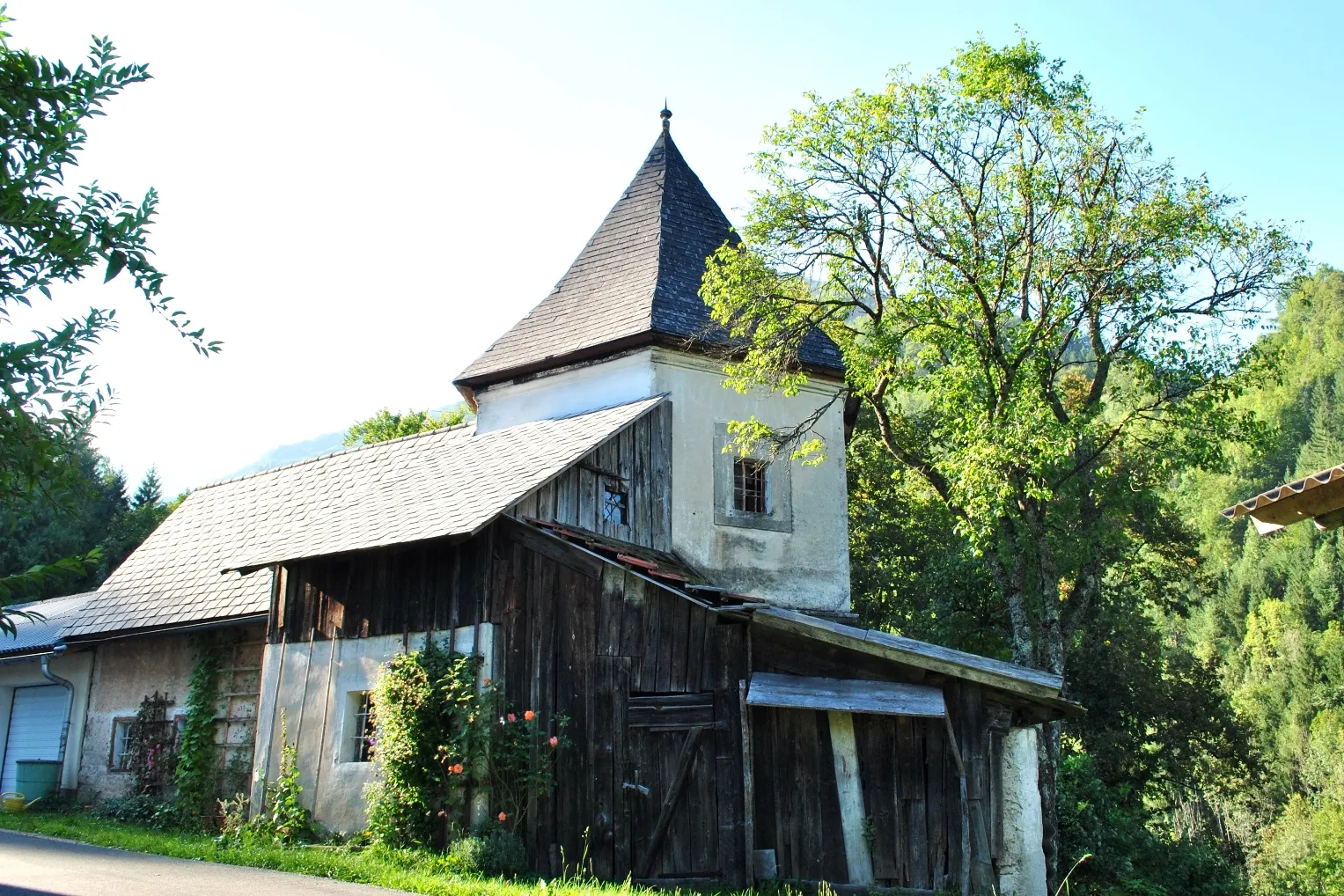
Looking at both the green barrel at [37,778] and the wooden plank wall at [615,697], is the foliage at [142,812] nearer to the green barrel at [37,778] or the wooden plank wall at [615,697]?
the green barrel at [37,778]

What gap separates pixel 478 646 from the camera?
1288 cm

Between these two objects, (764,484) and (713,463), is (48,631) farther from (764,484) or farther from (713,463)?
(764,484)

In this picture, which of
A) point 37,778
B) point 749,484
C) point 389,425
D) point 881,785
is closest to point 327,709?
point 881,785

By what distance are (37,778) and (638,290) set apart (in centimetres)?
1232

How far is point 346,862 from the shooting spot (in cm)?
1135

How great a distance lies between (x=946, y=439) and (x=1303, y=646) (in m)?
47.1

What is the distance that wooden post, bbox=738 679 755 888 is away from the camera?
11.6 metres

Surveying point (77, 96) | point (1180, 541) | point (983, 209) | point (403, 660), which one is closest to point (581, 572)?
point (403, 660)

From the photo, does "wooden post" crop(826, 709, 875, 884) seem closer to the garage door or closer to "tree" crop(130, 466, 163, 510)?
the garage door

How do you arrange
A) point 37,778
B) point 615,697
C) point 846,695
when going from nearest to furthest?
1. point 846,695
2. point 615,697
3. point 37,778

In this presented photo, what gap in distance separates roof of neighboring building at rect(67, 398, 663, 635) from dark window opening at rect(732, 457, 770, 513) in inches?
75.6

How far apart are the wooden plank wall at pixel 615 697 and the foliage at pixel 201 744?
5864mm

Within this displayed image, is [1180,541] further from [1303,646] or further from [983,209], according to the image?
[1303,646]

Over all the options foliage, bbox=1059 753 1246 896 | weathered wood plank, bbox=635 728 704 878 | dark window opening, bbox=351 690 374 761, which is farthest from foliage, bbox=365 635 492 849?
foliage, bbox=1059 753 1246 896
